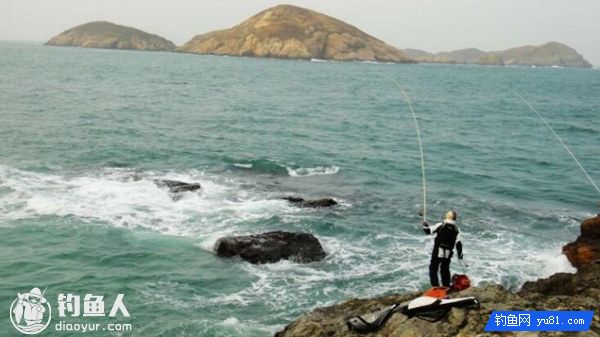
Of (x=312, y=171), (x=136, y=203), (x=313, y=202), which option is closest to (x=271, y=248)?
(x=313, y=202)

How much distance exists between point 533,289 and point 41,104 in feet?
172

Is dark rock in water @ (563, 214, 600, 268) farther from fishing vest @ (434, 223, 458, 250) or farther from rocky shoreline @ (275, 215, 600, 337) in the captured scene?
fishing vest @ (434, 223, 458, 250)

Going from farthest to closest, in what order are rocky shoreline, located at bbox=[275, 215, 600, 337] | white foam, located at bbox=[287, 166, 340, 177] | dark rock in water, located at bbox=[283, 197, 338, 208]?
white foam, located at bbox=[287, 166, 340, 177], dark rock in water, located at bbox=[283, 197, 338, 208], rocky shoreline, located at bbox=[275, 215, 600, 337]

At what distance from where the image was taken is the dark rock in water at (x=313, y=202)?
2477 centimetres

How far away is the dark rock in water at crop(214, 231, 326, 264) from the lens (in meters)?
18.4

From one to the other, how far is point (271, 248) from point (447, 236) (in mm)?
8709

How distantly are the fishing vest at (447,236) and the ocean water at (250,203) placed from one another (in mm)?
5352

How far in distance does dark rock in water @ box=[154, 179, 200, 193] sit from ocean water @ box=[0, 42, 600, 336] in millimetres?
672

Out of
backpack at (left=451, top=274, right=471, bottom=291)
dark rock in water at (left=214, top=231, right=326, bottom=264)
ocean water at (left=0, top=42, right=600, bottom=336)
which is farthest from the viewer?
dark rock in water at (left=214, top=231, right=326, bottom=264)

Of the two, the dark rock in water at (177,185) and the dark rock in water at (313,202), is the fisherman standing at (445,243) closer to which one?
the dark rock in water at (313,202)

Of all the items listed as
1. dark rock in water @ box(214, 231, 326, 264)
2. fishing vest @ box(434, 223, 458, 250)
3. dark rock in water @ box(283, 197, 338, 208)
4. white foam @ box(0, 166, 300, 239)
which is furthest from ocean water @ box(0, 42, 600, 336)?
fishing vest @ box(434, 223, 458, 250)

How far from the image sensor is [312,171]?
32.1 meters

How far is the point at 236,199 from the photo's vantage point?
25.3 metres

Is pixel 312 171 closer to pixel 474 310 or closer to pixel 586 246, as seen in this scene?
pixel 586 246
